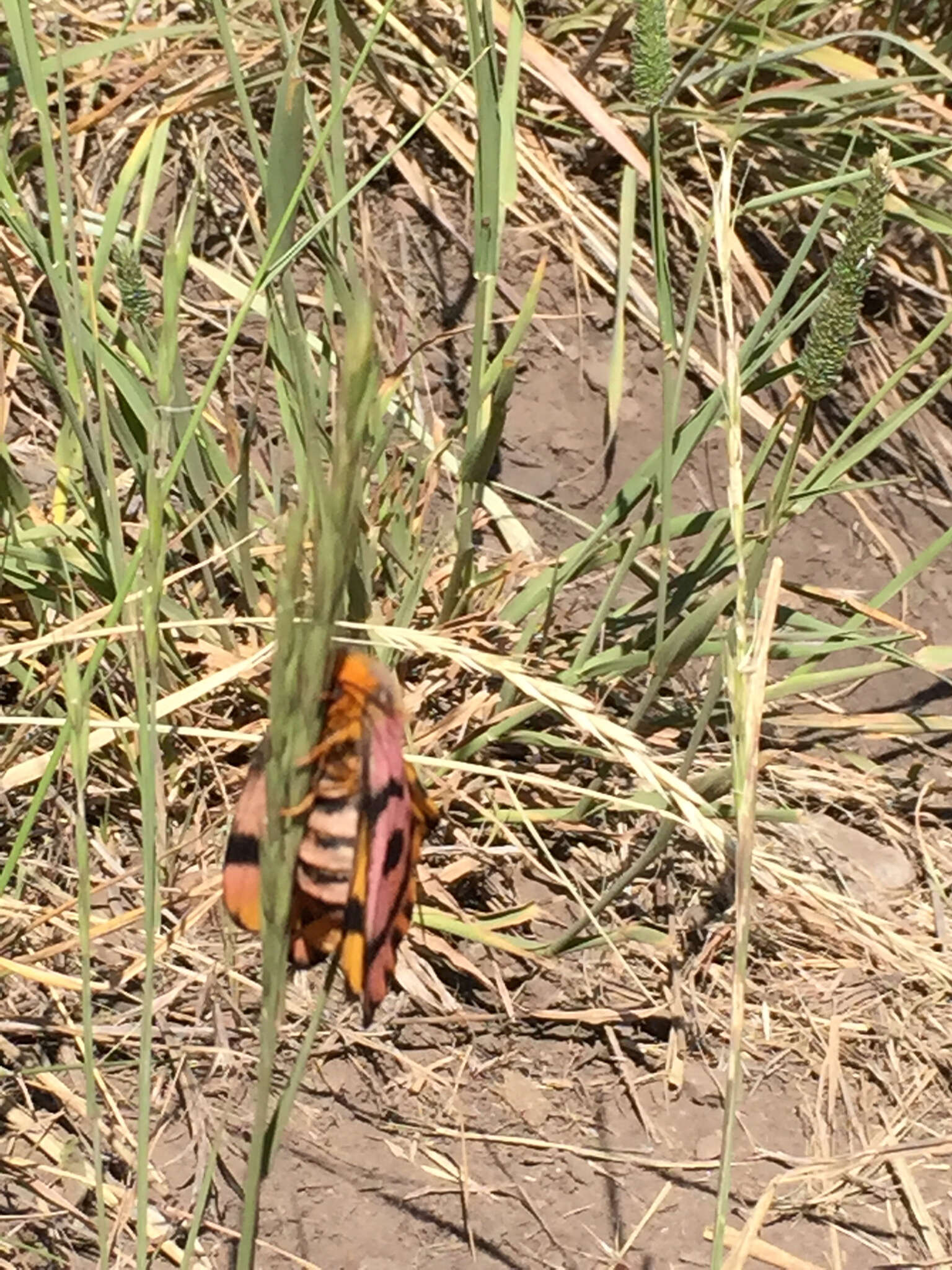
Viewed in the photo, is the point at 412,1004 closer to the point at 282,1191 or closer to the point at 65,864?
the point at 282,1191

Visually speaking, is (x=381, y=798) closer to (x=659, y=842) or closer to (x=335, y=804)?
(x=335, y=804)

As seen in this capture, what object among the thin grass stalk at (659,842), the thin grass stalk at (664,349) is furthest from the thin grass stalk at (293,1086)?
the thin grass stalk at (664,349)

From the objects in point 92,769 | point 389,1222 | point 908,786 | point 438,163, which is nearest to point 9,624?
point 92,769

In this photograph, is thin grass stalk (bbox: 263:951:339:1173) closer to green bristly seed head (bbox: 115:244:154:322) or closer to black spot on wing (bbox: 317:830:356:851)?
black spot on wing (bbox: 317:830:356:851)

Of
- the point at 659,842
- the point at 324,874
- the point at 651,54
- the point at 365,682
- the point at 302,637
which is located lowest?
the point at 659,842

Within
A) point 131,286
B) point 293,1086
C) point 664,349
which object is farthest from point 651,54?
point 293,1086

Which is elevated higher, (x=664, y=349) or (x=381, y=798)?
(x=664, y=349)
